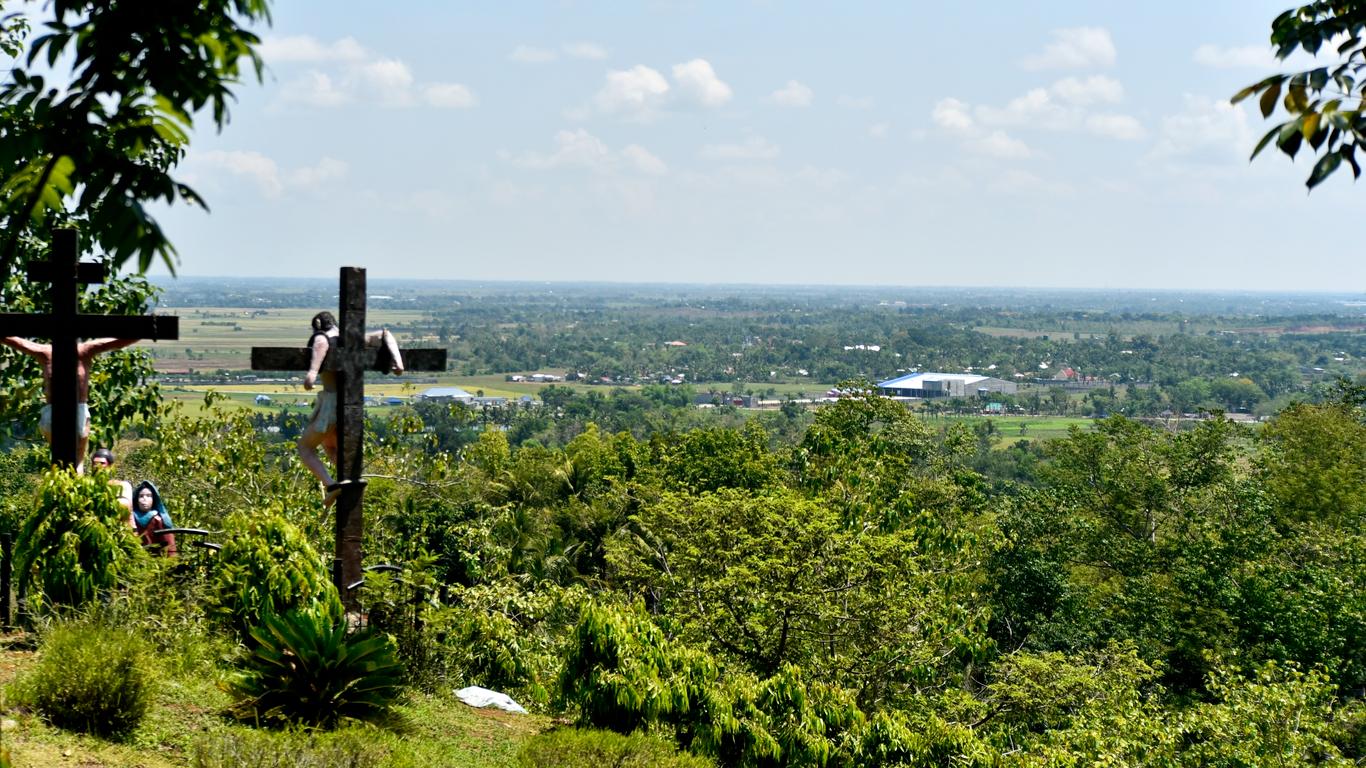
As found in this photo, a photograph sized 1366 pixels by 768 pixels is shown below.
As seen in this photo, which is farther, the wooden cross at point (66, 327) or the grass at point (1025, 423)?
the grass at point (1025, 423)

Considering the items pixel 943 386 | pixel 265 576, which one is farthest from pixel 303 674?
pixel 943 386

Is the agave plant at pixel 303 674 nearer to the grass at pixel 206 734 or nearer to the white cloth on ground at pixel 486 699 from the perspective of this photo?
the grass at pixel 206 734

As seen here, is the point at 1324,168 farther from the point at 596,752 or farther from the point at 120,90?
the point at 596,752

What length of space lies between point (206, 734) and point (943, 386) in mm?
177787

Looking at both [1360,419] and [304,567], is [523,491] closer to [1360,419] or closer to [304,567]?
[1360,419]

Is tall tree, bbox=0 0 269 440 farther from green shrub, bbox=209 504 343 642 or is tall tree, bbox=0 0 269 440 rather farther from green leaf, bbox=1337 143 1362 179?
green shrub, bbox=209 504 343 642

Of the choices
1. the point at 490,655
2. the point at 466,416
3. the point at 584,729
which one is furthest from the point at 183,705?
the point at 466,416

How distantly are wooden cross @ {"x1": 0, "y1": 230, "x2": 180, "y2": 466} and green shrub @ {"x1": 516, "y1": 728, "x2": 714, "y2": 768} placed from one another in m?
3.64

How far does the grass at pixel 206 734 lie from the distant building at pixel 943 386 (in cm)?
16471

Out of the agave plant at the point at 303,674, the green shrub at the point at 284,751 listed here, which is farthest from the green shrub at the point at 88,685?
the agave plant at the point at 303,674

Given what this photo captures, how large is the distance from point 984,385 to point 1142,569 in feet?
528

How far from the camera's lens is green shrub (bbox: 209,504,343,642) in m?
7.73

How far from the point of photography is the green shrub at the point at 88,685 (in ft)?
20.9

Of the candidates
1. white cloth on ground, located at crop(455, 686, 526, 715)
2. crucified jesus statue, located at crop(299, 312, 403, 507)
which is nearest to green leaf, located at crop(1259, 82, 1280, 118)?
crucified jesus statue, located at crop(299, 312, 403, 507)
